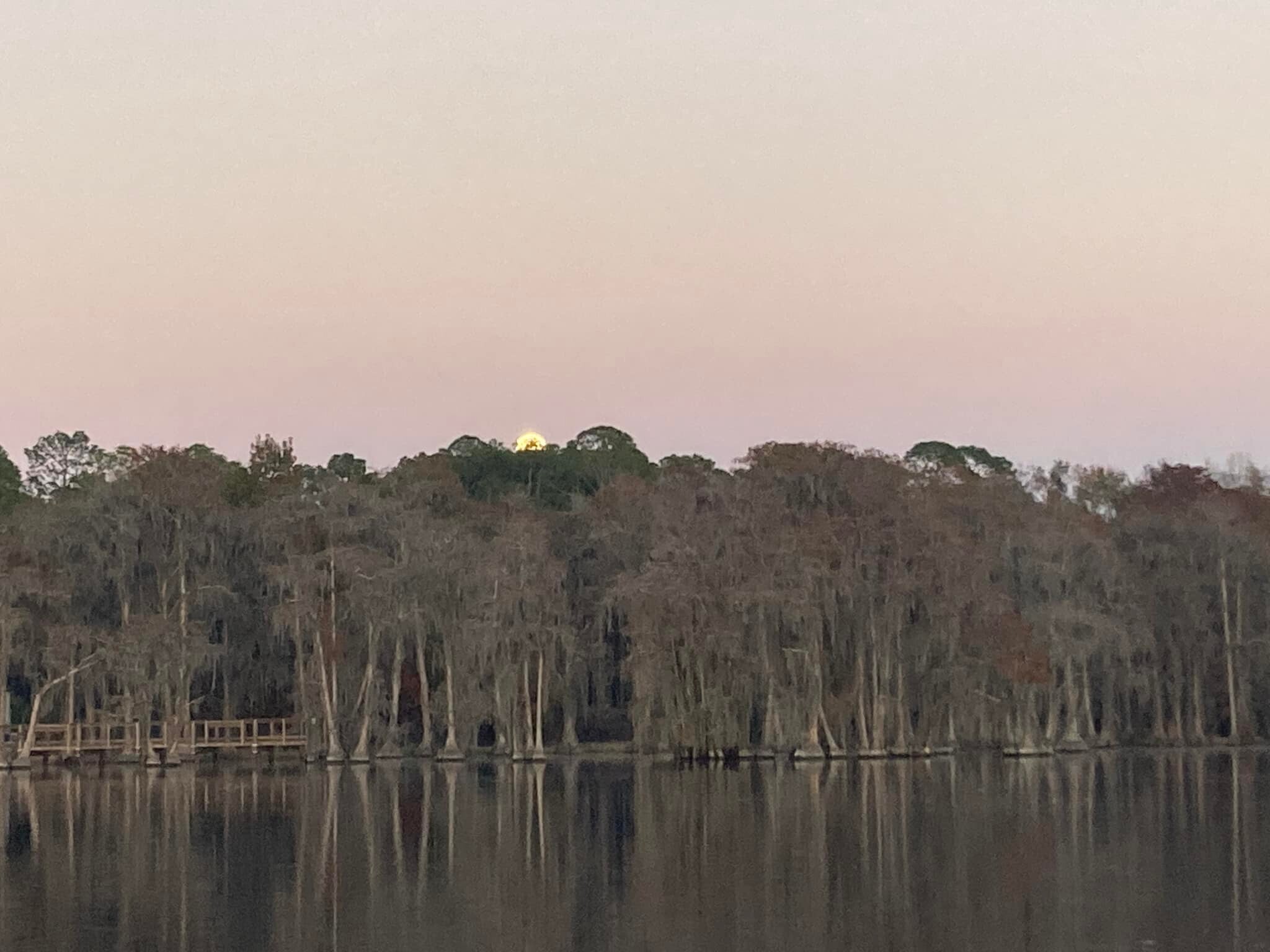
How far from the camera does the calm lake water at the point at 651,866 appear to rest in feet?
64.8

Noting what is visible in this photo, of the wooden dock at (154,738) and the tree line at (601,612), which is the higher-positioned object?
the tree line at (601,612)

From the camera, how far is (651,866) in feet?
85.4

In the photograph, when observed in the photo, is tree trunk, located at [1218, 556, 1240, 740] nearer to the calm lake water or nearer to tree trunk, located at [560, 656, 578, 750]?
the calm lake water

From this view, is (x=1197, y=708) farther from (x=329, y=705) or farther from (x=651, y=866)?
(x=651, y=866)

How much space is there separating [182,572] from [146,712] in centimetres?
440

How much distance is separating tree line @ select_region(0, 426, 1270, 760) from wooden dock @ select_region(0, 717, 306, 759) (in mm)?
705

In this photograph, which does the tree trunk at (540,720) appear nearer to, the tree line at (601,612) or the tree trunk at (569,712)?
the tree line at (601,612)

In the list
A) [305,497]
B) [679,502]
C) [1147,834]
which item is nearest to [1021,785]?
[1147,834]

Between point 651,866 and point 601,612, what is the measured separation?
34540mm

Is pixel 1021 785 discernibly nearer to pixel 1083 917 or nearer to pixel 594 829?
pixel 594 829

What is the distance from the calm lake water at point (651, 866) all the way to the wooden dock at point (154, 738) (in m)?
12.3

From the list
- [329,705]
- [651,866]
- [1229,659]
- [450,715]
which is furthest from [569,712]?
[651,866]

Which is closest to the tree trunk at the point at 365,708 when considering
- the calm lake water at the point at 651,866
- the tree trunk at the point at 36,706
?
the tree trunk at the point at 36,706

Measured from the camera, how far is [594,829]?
32250mm
